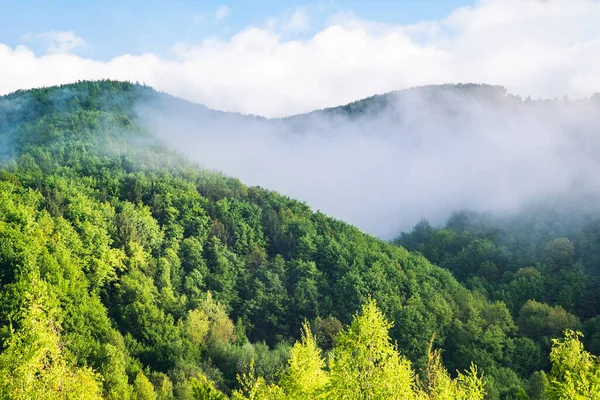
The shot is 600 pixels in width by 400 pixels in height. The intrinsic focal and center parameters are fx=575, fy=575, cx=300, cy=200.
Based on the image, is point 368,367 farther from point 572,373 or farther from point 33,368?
point 572,373

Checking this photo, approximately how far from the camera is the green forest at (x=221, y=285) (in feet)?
134

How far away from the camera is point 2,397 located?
83.9 feet

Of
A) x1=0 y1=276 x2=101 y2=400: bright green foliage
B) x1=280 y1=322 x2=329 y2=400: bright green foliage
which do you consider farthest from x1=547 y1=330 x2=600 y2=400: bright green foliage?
x1=0 y1=276 x2=101 y2=400: bright green foliage

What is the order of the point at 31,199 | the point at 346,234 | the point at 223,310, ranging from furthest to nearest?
the point at 346,234
the point at 223,310
the point at 31,199

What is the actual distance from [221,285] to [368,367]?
3454 inches

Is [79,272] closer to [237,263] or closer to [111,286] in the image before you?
[111,286]

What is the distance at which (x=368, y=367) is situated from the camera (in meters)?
23.3

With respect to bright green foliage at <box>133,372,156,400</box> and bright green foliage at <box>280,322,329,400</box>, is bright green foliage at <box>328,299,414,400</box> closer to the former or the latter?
bright green foliage at <box>280,322,329,400</box>

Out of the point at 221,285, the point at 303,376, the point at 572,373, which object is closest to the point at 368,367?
the point at 303,376

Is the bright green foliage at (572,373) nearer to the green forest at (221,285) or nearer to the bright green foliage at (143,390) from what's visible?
the green forest at (221,285)

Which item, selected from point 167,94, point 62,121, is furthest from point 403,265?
point 167,94

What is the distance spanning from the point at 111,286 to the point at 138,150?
56.8 metres

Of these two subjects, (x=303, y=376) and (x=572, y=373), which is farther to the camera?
(x=572, y=373)

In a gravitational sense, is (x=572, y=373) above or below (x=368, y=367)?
below
